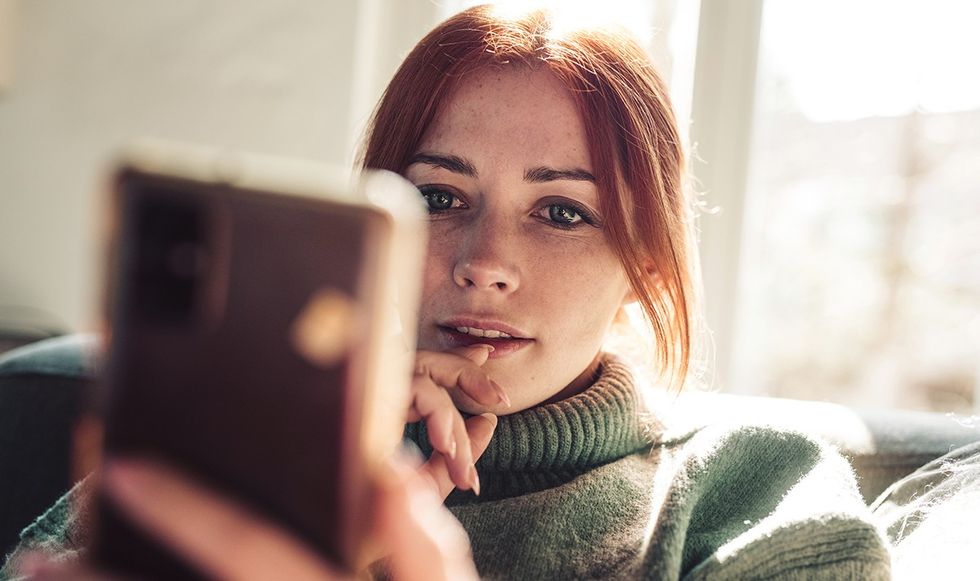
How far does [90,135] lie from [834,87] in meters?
1.72

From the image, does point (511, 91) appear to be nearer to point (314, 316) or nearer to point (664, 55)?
point (314, 316)

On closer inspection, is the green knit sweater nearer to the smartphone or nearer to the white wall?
the smartphone

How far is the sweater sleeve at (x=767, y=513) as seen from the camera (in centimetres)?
65

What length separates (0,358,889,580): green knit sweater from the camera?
2.17ft

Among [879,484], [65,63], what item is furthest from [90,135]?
[879,484]

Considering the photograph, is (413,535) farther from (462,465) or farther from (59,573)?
(462,465)

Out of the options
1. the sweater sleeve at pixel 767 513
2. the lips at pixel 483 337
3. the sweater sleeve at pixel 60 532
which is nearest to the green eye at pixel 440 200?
the lips at pixel 483 337

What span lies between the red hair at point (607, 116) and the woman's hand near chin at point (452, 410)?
230 mm

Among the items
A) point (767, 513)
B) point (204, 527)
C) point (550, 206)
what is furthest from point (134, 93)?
point (204, 527)

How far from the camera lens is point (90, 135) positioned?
2023 mm

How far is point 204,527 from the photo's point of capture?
35cm

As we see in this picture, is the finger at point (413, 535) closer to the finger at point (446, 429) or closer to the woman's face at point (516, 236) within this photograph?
the finger at point (446, 429)

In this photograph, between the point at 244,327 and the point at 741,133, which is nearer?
the point at 244,327

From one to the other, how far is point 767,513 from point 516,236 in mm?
353
